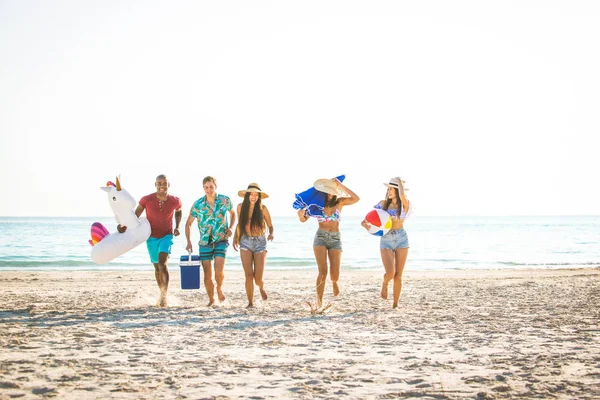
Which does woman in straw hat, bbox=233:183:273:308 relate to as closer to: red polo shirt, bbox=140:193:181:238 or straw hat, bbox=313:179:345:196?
straw hat, bbox=313:179:345:196

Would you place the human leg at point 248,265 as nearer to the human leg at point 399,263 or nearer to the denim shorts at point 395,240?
the denim shorts at point 395,240

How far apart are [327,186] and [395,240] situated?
3.61ft

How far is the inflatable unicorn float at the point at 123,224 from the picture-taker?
336 inches

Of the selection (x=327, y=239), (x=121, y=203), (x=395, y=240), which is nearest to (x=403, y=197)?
(x=395, y=240)

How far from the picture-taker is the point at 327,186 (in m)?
8.12

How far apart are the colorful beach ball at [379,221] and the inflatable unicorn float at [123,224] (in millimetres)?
2976

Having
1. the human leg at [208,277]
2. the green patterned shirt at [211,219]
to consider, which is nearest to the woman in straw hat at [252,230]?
the green patterned shirt at [211,219]

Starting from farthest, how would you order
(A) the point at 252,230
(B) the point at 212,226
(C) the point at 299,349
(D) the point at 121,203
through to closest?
(D) the point at 121,203 < (B) the point at 212,226 < (A) the point at 252,230 < (C) the point at 299,349

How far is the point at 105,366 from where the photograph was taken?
4.86 metres

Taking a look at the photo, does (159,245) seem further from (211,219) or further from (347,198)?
(347,198)

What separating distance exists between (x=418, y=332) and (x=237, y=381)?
8.44ft

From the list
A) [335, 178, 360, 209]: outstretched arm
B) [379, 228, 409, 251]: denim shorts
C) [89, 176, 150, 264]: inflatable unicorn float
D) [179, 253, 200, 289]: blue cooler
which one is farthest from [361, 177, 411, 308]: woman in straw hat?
[89, 176, 150, 264]: inflatable unicorn float

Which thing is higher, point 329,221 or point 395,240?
point 329,221

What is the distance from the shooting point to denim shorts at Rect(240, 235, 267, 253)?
27.1 ft
